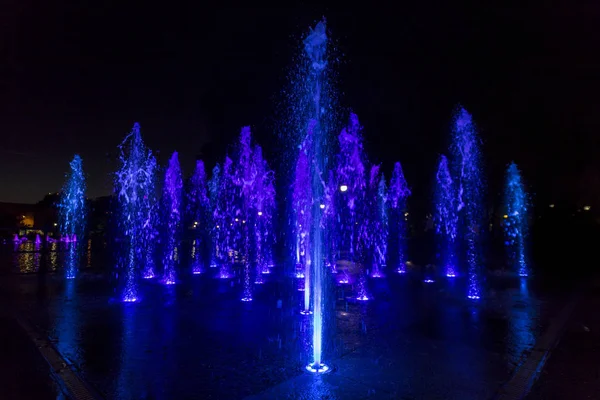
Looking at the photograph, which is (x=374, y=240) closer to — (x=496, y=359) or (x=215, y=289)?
(x=215, y=289)

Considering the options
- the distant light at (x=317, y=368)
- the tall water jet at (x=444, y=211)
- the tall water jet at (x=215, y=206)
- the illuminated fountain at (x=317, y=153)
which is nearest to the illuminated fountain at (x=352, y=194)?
the tall water jet at (x=444, y=211)

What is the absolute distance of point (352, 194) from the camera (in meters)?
29.8

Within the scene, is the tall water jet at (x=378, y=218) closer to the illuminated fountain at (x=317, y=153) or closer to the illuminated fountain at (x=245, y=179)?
the illuminated fountain at (x=245, y=179)

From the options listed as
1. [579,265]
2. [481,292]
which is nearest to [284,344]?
[481,292]

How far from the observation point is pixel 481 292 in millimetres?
12438

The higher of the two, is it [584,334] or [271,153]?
[271,153]

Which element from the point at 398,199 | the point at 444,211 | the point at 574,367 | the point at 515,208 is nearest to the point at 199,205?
the point at 398,199

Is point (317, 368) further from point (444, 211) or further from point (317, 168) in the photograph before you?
point (444, 211)

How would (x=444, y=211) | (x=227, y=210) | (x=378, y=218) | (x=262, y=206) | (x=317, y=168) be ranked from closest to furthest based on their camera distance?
(x=317, y=168) < (x=262, y=206) < (x=378, y=218) < (x=227, y=210) < (x=444, y=211)

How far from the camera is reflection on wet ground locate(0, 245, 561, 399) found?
16.4 ft

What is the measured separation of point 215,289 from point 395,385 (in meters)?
9.53

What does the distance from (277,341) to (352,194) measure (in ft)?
76.6

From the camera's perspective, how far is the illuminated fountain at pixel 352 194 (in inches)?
971

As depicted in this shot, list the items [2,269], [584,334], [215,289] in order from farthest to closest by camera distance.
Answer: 1. [2,269]
2. [215,289]
3. [584,334]
